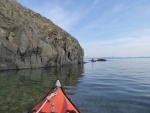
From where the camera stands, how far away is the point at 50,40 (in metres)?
63.4

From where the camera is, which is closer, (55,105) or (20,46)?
(55,105)

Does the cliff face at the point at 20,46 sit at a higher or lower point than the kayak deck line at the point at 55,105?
higher

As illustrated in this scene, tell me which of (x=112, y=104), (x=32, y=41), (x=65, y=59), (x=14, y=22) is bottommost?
(x=112, y=104)

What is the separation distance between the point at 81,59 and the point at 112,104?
71907 millimetres

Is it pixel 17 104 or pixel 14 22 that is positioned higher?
pixel 14 22

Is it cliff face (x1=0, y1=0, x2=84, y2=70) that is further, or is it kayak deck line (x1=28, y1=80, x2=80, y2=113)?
cliff face (x1=0, y1=0, x2=84, y2=70)

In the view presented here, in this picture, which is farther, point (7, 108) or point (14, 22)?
point (14, 22)

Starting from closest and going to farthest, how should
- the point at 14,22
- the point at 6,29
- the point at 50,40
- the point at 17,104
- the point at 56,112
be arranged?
the point at 56,112, the point at 17,104, the point at 6,29, the point at 14,22, the point at 50,40

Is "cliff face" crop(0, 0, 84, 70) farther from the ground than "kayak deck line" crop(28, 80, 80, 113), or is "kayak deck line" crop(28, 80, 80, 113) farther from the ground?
"cliff face" crop(0, 0, 84, 70)

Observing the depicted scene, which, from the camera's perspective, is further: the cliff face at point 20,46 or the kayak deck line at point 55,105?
the cliff face at point 20,46

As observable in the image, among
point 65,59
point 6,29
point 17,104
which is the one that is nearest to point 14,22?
point 6,29

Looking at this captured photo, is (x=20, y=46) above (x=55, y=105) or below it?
above

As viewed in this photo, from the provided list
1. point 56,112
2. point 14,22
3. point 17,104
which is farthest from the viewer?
point 14,22

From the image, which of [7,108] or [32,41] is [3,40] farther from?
[7,108]
